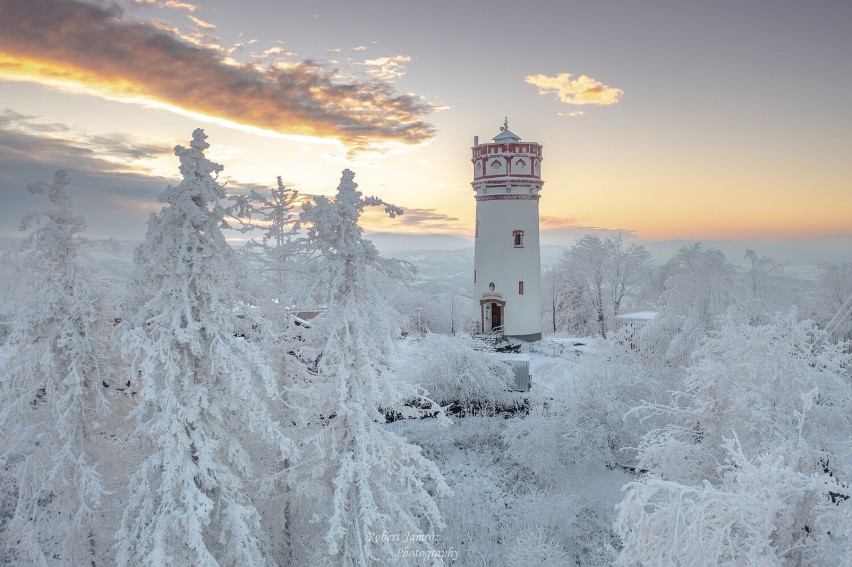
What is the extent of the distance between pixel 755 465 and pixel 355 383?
7.74 metres

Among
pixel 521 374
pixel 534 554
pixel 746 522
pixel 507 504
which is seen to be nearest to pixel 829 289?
pixel 521 374

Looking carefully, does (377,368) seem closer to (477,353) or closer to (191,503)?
(191,503)

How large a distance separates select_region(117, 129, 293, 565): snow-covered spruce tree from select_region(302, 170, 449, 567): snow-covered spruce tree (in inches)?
45.3

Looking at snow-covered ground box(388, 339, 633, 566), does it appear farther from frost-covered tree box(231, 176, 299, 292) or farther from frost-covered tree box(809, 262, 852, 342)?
frost-covered tree box(809, 262, 852, 342)

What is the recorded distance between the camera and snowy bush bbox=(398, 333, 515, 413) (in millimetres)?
26078

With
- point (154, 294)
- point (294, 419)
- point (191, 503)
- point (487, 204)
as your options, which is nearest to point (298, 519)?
point (294, 419)

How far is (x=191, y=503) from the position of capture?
851 centimetres

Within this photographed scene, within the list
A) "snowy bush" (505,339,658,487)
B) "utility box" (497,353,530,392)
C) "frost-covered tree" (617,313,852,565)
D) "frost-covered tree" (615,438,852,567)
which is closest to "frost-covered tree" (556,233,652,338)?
"utility box" (497,353,530,392)

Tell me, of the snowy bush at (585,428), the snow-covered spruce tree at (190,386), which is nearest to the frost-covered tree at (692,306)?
the snowy bush at (585,428)

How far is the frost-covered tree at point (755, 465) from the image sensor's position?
6996 millimetres

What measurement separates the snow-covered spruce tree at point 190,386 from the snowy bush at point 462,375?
648 inches

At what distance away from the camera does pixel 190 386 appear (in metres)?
9.15

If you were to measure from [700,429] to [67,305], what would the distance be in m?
16.3

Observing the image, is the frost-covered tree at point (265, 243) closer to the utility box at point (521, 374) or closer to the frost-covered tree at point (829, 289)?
the utility box at point (521, 374)
